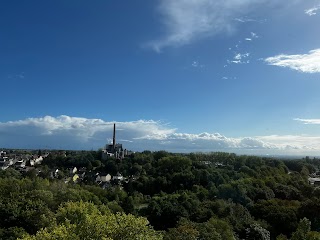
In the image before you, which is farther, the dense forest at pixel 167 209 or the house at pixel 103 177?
the house at pixel 103 177

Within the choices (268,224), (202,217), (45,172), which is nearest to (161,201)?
(202,217)

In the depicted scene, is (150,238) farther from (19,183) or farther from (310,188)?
(310,188)

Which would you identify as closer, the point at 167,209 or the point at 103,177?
the point at 167,209

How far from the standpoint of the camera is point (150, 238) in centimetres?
2081

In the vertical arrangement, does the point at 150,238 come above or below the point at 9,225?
above

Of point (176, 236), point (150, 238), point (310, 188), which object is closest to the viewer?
point (150, 238)

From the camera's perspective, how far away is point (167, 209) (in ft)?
→ 170

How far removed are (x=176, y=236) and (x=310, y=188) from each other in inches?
1835

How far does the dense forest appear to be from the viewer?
966 inches

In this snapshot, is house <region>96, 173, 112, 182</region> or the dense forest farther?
house <region>96, 173, 112, 182</region>

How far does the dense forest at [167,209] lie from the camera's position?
2455cm

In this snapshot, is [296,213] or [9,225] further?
[296,213]

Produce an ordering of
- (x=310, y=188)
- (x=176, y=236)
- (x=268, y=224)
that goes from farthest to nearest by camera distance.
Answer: (x=310, y=188) → (x=268, y=224) → (x=176, y=236)

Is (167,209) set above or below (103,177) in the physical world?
below
